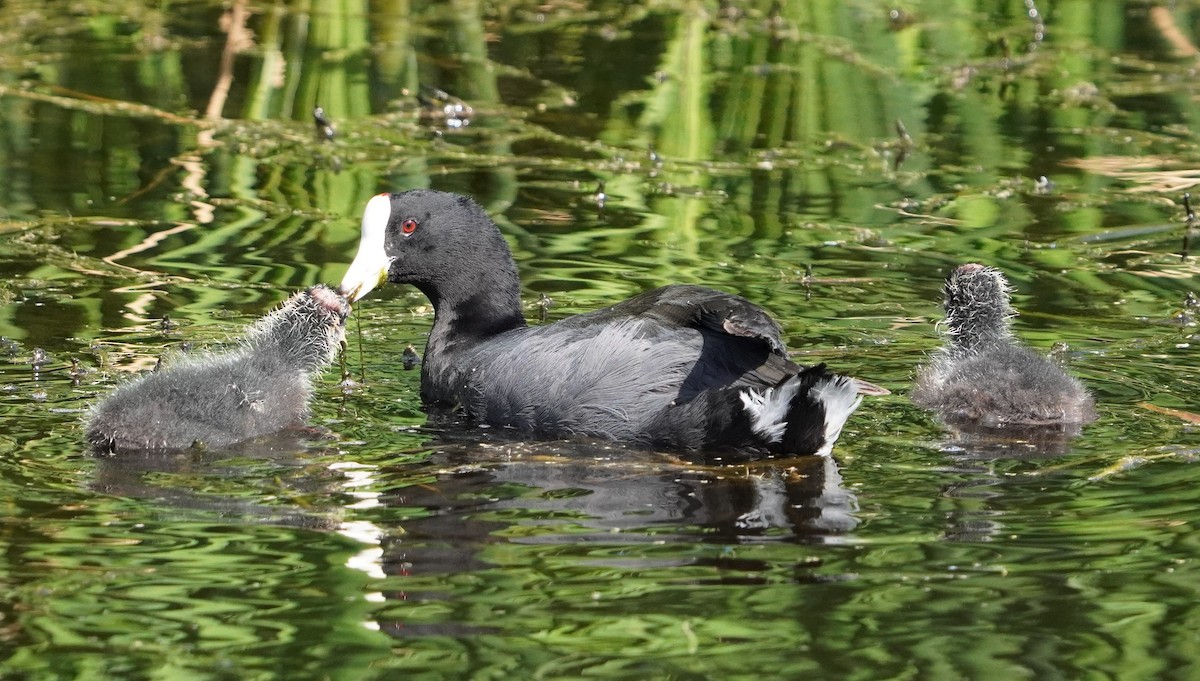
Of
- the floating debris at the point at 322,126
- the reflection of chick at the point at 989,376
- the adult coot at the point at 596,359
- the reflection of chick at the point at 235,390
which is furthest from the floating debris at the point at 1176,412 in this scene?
the floating debris at the point at 322,126

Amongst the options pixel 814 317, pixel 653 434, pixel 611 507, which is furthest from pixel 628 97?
pixel 611 507

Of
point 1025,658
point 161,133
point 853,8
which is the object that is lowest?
point 1025,658

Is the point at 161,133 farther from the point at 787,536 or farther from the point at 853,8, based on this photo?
the point at 787,536

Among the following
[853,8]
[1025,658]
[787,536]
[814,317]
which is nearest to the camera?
[1025,658]

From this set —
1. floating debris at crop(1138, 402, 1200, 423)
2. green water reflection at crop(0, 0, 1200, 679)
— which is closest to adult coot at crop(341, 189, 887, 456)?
green water reflection at crop(0, 0, 1200, 679)

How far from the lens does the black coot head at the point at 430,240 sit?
530 cm

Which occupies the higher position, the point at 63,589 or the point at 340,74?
the point at 340,74

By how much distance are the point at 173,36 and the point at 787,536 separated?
732cm

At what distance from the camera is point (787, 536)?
3.79 meters

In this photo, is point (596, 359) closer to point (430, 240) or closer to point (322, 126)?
point (430, 240)

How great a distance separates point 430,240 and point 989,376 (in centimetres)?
168

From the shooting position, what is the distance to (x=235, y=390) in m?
4.54

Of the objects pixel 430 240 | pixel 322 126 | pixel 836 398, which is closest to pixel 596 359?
pixel 836 398

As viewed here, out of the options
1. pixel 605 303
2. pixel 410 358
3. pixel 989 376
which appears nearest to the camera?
pixel 989 376
